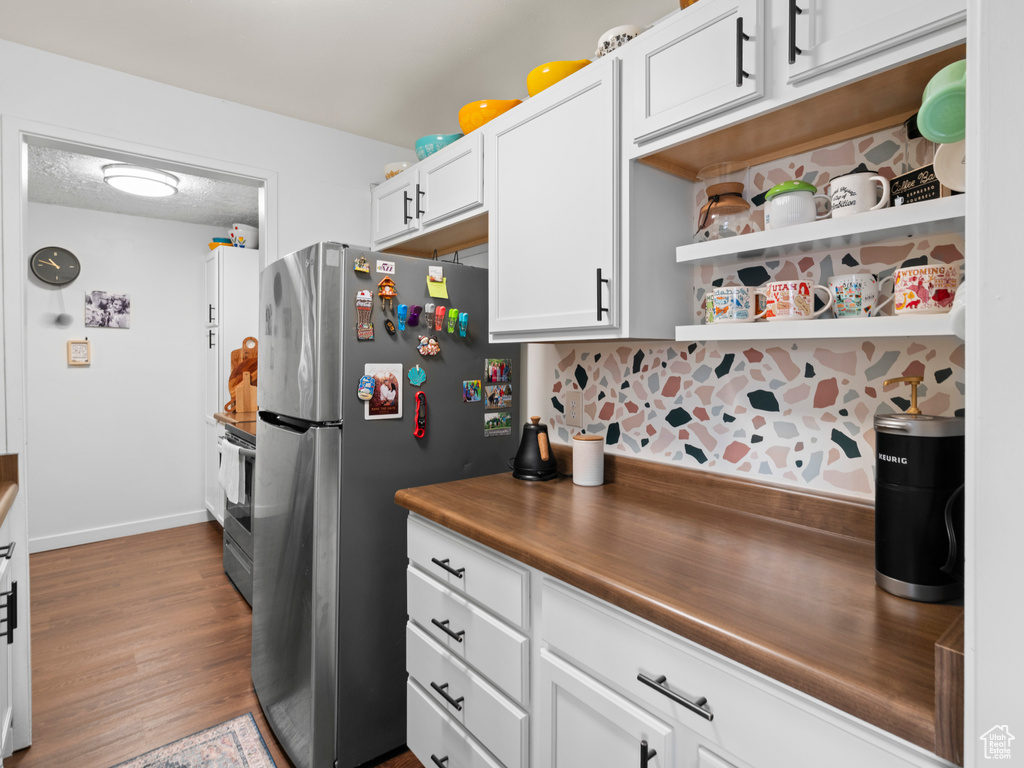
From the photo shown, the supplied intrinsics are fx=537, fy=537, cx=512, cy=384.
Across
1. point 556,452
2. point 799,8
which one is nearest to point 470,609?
point 556,452

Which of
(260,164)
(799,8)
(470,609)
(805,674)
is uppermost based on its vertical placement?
(260,164)

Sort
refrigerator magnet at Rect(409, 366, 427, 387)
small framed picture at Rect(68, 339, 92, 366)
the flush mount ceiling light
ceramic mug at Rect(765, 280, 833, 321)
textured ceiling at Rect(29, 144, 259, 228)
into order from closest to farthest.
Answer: ceramic mug at Rect(765, 280, 833, 321) → refrigerator magnet at Rect(409, 366, 427, 387) → the flush mount ceiling light → textured ceiling at Rect(29, 144, 259, 228) → small framed picture at Rect(68, 339, 92, 366)

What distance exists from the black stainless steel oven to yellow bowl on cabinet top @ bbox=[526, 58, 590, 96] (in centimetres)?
202

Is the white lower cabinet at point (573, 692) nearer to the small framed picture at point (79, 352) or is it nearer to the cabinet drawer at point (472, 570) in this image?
the cabinet drawer at point (472, 570)

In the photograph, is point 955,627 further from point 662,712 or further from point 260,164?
point 260,164

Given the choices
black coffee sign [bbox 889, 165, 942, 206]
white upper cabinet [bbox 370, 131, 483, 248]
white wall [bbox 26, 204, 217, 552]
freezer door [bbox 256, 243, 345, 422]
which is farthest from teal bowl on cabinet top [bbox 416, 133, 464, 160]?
white wall [bbox 26, 204, 217, 552]

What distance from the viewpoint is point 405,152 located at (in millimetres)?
2803

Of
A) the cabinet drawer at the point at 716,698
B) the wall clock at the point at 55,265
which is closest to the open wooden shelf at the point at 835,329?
the cabinet drawer at the point at 716,698

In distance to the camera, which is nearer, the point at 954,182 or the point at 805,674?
the point at 805,674

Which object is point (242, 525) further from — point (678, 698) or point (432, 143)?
point (678, 698)

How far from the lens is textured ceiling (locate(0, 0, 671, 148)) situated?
1700mm

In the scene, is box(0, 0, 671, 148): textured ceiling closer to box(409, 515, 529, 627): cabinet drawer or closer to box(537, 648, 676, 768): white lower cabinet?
box(409, 515, 529, 627): cabinet drawer

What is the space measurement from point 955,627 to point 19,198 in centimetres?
270

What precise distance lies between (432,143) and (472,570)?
164cm
